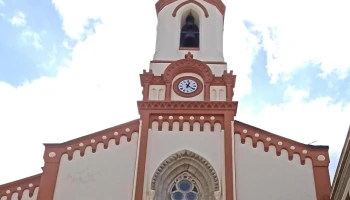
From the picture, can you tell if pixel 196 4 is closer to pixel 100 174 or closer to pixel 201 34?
pixel 201 34

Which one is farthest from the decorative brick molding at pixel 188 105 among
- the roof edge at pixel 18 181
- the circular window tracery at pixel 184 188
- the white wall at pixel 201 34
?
the roof edge at pixel 18 181

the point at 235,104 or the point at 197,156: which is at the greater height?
the point at 235,104

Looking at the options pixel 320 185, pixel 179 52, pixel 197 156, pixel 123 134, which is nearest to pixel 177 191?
pixel 197 156

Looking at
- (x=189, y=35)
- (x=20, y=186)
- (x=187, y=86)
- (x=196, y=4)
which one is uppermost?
(x=196, y=4)

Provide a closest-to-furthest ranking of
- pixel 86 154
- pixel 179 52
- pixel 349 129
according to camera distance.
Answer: pixel 349 129
pixel 86 154
pixel 179 52

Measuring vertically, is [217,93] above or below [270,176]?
above

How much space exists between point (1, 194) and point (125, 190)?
3.95m

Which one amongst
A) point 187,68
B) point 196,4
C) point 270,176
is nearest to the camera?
point 270,176

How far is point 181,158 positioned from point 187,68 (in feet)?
12.6

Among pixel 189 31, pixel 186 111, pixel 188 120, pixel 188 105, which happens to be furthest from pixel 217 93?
pixel 189 31

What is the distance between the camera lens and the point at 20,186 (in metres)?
18.6

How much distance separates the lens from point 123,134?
19.6m

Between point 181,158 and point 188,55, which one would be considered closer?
point 181,158

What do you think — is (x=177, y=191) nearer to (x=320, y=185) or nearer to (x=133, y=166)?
(x=133, y=166)
